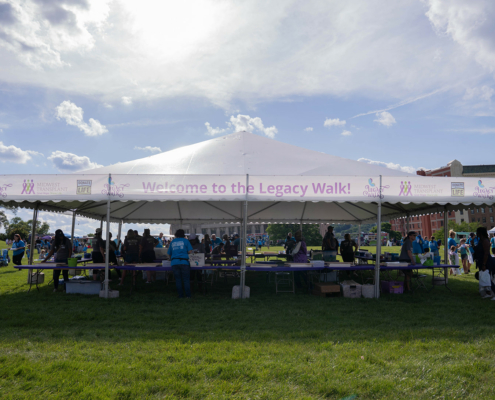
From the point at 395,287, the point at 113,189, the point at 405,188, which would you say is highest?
the point at 405,188

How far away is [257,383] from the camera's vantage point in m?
3.40

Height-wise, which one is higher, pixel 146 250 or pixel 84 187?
pixel 84 187

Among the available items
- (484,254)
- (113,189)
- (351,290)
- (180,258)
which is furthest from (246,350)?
(484,254)

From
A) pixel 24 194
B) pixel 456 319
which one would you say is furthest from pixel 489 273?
pixel 24 194

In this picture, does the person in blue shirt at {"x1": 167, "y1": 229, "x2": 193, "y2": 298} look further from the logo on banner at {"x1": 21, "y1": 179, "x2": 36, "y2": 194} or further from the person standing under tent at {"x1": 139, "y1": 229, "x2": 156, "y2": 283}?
the logo on banner at {"x1": 21, "y1": 179, "x2": 36, "y2": 194}

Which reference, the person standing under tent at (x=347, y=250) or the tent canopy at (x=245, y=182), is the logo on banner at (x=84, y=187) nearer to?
the tent canopy at (x=245, y=182)

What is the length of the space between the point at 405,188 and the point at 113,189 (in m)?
6.08

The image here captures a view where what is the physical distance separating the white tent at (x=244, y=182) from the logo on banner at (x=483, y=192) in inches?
0.7

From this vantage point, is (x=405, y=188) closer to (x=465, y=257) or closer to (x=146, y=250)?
(x=146, y=250)

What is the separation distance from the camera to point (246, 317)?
19.4ft

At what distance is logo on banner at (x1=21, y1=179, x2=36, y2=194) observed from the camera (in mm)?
7645

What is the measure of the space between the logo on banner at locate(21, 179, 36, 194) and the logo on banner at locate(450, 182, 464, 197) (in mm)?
8828

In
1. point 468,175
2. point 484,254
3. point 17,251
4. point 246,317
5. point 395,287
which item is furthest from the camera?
point 468,175

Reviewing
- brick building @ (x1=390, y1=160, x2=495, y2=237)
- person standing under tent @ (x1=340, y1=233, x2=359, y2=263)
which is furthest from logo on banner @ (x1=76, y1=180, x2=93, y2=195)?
brick building @ (x1=390, y1=160, x2=495, y2=237)
